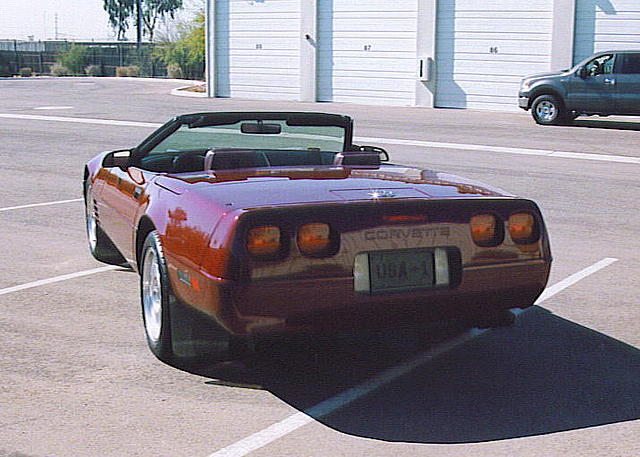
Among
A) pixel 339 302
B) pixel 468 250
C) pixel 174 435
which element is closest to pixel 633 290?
pixel 468 250

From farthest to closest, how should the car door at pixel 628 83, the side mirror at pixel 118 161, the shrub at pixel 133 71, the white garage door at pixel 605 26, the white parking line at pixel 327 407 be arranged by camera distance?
1. the shrub at pixel 133 71
2. the white garage door at pixel 605 26
3. the car door at pixel 628 83
4. the side mirror at pixel 118 161
5. the white parking line at pixel 327 407

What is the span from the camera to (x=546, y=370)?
17.0 ft

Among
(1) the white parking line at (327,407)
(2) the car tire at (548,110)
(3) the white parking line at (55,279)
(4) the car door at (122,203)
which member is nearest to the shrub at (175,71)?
(2) the car tire at (548,110)

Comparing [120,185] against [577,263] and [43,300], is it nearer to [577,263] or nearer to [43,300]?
[43,300]

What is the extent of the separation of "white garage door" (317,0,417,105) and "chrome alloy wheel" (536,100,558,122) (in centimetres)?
800

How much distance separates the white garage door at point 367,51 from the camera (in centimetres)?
3080

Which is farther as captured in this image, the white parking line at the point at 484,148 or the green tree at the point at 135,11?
the green tree at the point at 135,11

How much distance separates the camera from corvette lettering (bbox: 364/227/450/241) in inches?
184

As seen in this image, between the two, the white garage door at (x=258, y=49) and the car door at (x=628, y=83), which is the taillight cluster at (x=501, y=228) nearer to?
the car door at (x=628, y=83)

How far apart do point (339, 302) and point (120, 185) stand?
229cm

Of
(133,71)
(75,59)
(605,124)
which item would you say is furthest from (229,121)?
(75,59)

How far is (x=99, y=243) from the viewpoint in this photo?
25.0 feet

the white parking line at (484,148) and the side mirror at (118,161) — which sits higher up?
the side mirror at (118,161)

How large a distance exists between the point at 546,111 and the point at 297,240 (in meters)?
19.3
